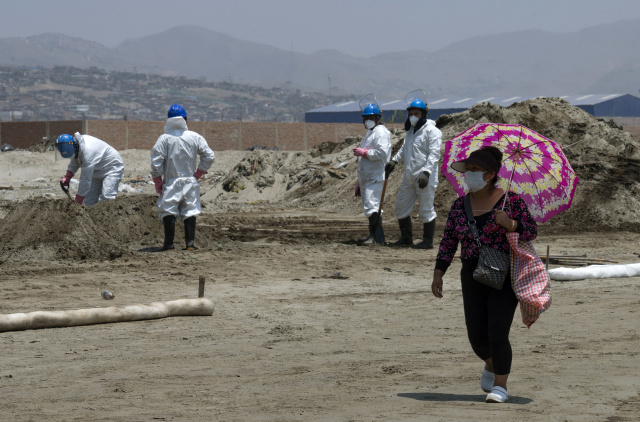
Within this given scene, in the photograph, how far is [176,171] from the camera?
11.6 metres

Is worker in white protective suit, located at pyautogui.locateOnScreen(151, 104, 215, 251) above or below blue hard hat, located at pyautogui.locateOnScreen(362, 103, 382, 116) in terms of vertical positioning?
below

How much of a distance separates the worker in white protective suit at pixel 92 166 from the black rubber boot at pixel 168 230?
1.16 m

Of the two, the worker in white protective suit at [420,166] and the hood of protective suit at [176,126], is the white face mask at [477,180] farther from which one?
the worker in white protective suit at [420,166]

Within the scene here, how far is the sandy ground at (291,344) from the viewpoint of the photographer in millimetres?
5000

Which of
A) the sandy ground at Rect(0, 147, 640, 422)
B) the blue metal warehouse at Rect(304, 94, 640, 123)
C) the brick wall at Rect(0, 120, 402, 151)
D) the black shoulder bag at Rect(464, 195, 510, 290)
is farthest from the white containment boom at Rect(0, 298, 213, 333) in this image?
the blue metal warehouse at Rect(304, 94, 640, 123)

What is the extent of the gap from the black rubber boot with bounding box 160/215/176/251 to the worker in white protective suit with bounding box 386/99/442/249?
3097mm

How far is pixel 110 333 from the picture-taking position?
716 centimetres

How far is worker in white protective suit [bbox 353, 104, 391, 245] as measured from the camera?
41.8 feet

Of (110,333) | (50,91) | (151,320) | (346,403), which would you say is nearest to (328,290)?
(151,320)

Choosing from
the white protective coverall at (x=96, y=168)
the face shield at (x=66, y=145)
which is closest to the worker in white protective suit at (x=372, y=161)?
the white protective coverall at (x=96, y=168)

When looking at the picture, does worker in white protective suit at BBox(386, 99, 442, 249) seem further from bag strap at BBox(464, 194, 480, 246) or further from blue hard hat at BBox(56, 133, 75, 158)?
bag strap at BBox(464, 194, 480, 246)

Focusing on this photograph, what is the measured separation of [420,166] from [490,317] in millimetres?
7549

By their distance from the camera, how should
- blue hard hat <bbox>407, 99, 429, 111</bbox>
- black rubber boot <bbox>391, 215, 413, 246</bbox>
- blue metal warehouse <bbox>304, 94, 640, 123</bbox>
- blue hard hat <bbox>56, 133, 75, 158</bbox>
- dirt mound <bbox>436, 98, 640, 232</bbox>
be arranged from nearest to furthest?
blue hard hat <bbox>56, 133, 75, 158</bbox>
blue hard hat <bbox>407, 99, 429, 111</bbox>
black rubber boot <bbox>391, 215, 413, 246</bbox>
dirt mound <bbox>436, 98, 640, 232</bbox>
blue metal warehouse <bbox>304, 94, 640, 123</bbox>

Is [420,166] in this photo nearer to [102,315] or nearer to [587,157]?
[102,315]
